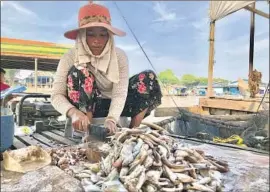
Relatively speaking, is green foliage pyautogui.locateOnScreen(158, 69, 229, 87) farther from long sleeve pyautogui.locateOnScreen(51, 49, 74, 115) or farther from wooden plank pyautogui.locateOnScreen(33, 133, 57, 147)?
wooden plank pyautogui.locateOnScreen(33, 133, 57, 147)

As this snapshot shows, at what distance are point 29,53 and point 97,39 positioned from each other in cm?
38

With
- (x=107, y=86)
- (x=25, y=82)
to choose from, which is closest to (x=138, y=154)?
(x=107, y=86)

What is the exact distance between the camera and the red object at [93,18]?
3.02ft

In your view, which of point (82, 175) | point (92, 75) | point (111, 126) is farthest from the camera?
point (92, 75)

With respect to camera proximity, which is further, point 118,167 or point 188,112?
point 188,112

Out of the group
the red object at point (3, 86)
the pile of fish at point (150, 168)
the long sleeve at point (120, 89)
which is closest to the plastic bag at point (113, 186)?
the pile of fish at point (150, 168)

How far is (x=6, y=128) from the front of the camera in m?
0.75

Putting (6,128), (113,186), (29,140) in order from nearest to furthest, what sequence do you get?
1. (113,186)
2. (6,128)
3. (29,140)

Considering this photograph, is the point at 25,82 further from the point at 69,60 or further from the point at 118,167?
the point at 118,167

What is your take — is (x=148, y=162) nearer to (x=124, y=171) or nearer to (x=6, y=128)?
(x=124, y=171)

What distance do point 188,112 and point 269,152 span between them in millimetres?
756

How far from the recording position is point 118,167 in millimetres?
607

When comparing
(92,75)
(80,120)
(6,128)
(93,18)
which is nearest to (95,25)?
(93,18)

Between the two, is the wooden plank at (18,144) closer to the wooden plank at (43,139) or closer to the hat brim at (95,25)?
the wooden plank at (43,139)
